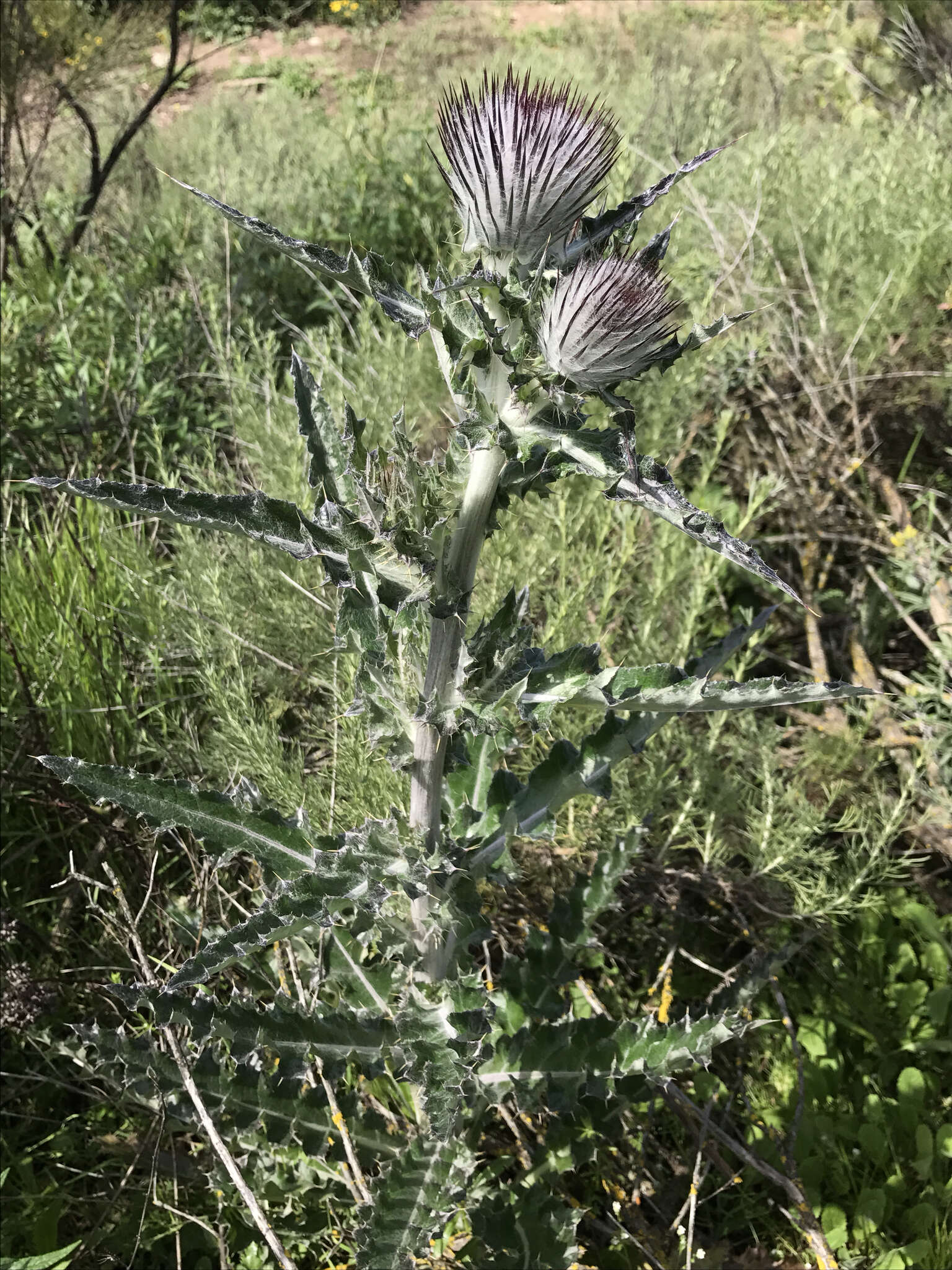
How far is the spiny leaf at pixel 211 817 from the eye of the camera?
53.3 inches

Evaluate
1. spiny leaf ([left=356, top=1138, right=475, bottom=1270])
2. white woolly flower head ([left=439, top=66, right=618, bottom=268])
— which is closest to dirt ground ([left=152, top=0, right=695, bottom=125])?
white woolly flower head ([left=439, top=66, right=618, bottom=268])

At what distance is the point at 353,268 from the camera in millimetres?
1068

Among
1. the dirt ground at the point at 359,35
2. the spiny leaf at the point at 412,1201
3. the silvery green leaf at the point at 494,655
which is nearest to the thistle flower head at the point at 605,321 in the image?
the silvery green leaf at the point at 494,655

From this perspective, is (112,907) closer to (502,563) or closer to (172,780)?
(172,780)

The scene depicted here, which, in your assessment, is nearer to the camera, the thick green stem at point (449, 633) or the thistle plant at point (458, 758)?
the thistle plant at point (458, 758)

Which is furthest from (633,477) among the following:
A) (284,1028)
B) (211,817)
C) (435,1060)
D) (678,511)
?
(284,1028)

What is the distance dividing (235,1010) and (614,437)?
1.12 m

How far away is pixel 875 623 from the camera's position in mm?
3129

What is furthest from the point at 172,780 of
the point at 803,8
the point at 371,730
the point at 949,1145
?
the point at 803,8

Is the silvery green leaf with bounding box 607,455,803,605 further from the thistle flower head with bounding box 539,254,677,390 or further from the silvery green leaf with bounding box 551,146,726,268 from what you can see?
the silvery green leaf with bounding box 551,146,726,268

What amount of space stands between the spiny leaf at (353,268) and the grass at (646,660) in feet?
3.54

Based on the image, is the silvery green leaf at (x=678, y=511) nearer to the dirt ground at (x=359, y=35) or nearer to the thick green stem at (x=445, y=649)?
the thick green stem at (x=445, y=649)

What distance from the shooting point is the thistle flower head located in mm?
1035

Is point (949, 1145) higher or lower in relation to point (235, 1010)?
lower
